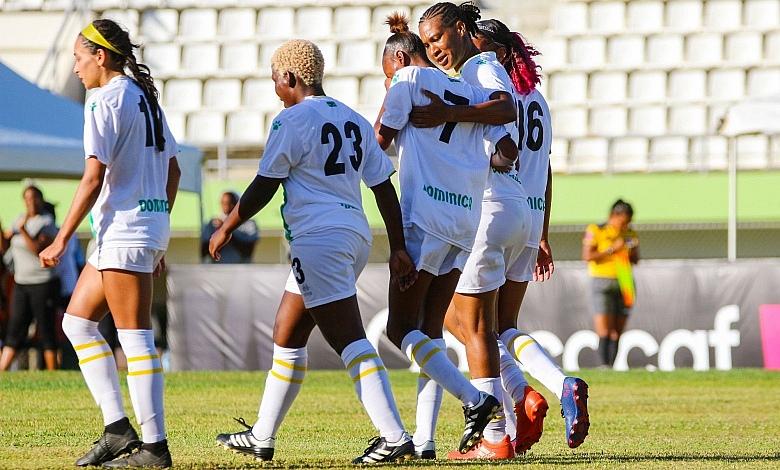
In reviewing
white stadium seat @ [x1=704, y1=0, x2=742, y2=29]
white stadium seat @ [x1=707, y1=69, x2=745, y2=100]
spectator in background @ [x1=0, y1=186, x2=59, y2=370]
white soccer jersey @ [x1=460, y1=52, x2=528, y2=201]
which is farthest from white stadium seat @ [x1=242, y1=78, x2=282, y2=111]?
white soccer jersey @ [x1=460, y1=52, x2=528, y2=201]

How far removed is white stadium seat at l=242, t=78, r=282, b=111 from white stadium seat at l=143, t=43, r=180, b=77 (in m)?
1.34

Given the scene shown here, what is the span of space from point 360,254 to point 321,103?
26.1 inches

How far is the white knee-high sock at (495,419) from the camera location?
6680mm

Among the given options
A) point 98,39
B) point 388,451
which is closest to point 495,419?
point 388,451

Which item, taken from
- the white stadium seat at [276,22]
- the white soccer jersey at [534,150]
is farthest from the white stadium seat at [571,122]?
the white soccer jersey at [534,150]

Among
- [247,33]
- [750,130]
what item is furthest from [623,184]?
[247,33]

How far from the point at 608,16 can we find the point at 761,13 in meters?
2.41

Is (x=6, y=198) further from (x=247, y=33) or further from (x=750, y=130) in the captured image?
(x=750, y=130)

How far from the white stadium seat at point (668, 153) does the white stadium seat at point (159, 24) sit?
28.6ft

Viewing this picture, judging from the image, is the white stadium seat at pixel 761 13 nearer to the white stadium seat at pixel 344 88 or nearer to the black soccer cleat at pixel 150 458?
the white stadium seat at pixel 344 88

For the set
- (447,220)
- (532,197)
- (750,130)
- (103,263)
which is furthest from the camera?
(750,130)

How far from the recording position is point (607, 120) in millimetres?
22188

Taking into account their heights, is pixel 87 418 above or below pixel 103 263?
below

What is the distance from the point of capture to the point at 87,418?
926cm
